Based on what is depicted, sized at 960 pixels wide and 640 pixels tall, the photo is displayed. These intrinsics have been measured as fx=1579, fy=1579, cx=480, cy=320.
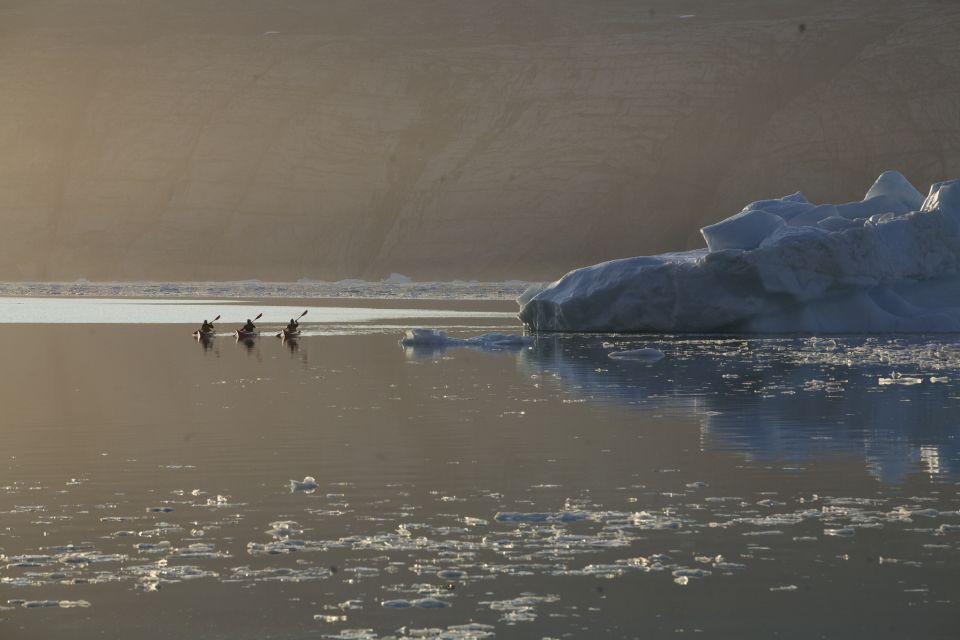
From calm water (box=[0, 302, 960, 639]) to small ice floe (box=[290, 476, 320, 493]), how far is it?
0.10 feet

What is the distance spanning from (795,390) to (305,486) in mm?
A: 8357

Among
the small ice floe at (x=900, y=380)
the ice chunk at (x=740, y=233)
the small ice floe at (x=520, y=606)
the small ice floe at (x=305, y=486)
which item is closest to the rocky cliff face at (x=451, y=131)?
the ice chunk at (x=740, y=233)

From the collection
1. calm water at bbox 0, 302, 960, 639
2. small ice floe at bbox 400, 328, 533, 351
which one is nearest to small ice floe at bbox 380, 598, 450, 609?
calm water at bbox 0, 302, 960, 639

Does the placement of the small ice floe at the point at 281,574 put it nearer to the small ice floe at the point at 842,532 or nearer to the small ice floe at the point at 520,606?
the small ice floe at the point at 520,606

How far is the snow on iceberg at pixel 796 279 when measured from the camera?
27.4 metres

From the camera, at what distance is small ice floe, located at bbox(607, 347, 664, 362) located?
22.4 metres

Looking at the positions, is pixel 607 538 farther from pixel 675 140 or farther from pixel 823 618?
pixel 675 140

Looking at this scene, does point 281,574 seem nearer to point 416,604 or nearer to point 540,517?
point 416,604

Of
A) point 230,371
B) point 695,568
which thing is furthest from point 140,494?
point 230,371

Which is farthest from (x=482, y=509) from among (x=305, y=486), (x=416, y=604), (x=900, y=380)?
(x=900, y=380)

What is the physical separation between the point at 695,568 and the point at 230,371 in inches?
540

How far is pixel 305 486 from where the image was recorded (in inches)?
395

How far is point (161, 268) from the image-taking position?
106 metres

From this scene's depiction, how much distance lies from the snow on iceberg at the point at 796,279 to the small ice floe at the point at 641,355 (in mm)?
4561
